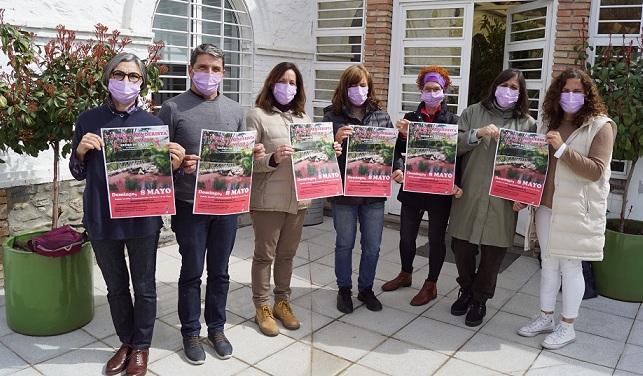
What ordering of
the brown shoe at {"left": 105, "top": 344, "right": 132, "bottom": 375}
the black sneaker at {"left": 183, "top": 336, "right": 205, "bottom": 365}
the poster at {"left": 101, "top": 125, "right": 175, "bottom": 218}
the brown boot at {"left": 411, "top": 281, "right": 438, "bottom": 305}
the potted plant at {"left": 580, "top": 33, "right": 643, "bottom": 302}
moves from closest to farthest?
1. the poster at {"left": 101, "top": 125, "right": 175, "bottom": 218}
2. the brown shoe at {"left": 105, "top": 344, "right": 132, "bottom": 375}
3. the black sneaker at {"left": 183, "top": 336, "right": 205, "bottom": 365}
4. the brown boot at {"left": 411, "top": 281, "right": 438, "bottom": 305}
5. the potted plant at {"left": 580, "top": 33, "right": 643, "bottom": 302}

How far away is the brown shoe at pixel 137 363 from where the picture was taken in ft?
10.6

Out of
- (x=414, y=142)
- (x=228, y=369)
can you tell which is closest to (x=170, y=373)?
(x=228, y=369)

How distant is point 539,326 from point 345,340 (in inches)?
58.3

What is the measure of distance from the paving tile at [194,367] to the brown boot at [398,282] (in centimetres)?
176

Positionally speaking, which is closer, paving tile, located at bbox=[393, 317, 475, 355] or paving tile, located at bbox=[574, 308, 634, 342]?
paving tile, located at bbox=[393, 317, 475, 355]

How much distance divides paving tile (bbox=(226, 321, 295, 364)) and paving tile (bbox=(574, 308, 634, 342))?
2.38m

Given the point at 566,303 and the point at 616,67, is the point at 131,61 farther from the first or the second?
the point at 616,67

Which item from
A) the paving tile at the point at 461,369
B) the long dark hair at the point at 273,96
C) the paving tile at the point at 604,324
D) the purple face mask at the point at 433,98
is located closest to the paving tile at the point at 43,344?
the long dark hair at the point at 273,96

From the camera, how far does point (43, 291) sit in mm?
3711

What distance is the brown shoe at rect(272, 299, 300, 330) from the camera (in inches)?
156

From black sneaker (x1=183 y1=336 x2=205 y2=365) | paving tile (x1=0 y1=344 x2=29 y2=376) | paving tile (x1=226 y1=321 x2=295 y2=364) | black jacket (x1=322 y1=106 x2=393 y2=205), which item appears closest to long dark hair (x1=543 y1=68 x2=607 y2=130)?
black jacket (x1=322 y1=106 x2=393 y2=205)

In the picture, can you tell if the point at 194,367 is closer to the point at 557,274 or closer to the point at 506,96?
the point at 557,274

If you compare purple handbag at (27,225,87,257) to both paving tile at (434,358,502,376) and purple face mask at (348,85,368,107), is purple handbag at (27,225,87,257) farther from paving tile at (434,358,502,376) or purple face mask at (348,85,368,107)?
paving tile at (434,358,502,376)

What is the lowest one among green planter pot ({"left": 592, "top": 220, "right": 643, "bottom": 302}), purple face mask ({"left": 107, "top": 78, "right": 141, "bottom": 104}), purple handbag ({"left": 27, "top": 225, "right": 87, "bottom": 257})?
green planter pot ({"left": 592, "top": 220, "right": 643, "bottom": 302})
